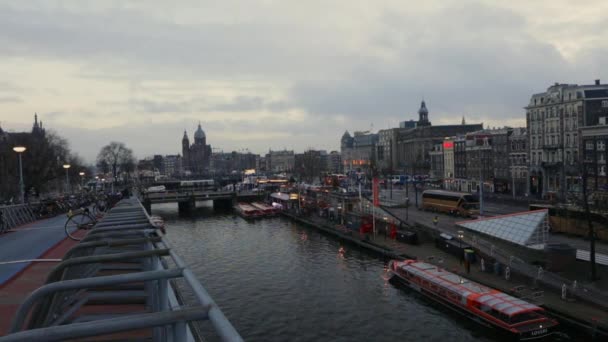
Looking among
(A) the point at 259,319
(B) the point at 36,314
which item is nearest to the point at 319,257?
(A) the point at 259,319

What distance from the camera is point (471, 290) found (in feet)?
78.1

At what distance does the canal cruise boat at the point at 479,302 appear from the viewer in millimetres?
20000

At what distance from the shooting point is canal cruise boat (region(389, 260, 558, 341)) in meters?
20.0

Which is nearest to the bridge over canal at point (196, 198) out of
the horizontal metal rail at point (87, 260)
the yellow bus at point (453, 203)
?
the yellow bus at point (453, 203)

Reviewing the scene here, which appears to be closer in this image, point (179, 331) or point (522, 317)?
point (179, 331)

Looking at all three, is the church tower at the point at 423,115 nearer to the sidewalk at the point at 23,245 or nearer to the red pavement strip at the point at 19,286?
the sidewalk at the point at 23,245

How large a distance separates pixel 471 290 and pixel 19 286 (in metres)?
20.6

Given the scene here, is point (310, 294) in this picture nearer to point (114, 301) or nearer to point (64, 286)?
point (114, 301)

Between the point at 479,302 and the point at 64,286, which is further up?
the point at 64,286

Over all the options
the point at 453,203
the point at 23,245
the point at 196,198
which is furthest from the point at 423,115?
the point at 23,245

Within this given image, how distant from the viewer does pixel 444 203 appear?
54.2 meters

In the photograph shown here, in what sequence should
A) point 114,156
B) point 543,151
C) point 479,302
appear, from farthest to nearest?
point 114,156 < point 543,151 < point 479,302

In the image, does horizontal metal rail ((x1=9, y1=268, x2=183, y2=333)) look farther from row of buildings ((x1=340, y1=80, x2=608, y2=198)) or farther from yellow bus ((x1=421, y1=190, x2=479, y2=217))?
yellow bus ((x1=421, y1=190, x2=479, y2=217))

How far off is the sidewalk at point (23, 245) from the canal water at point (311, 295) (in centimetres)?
933
